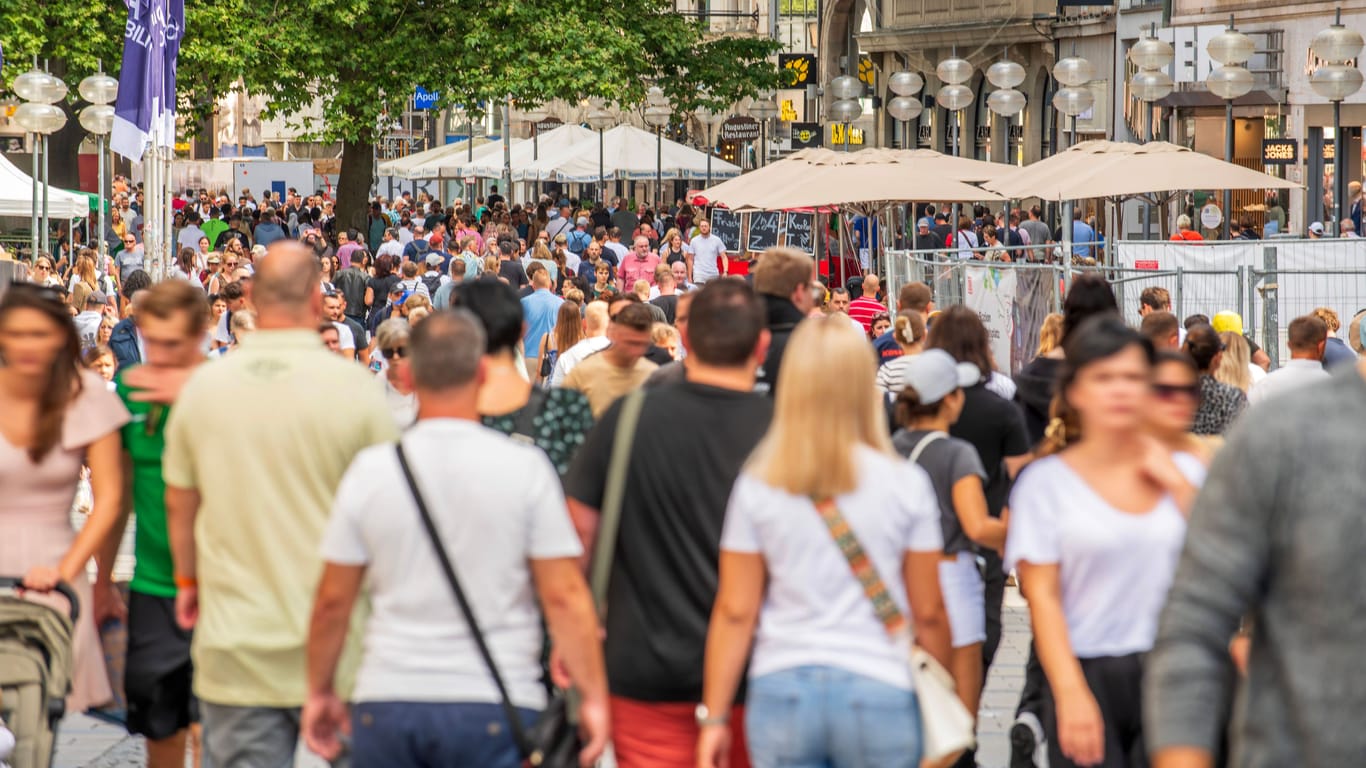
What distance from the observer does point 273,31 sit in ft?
119

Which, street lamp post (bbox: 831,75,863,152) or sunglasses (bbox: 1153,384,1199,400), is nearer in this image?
sunglasses (bbox: 1153,384,1199,400)

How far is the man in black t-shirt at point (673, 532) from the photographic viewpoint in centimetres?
521

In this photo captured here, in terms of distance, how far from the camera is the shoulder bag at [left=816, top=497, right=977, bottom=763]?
190 inches

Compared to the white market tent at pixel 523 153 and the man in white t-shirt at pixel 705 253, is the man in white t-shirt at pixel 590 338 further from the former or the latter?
the white market tent at pixel 523 153

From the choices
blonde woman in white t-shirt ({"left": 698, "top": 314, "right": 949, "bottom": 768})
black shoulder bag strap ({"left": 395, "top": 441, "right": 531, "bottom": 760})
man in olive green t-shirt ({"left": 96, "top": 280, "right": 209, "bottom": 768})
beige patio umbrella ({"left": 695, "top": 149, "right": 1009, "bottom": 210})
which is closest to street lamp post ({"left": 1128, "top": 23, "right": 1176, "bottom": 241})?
beige patio umbrella ({"left": 695, "top": 149, "right": 1009, "bottom": 210})

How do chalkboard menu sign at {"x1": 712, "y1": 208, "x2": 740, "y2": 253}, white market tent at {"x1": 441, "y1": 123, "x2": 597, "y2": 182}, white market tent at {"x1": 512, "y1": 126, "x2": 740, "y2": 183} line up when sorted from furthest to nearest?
white market tent at {"x1": 441, "y1": 123, "x2": 597, "y2": 182}
white market tent at {"x1": 512, "y1": 126, "x2": 740, "y2": 183}
chalkboard menu sign at {"x1": 712, "y1": 208, "x2": 740, "y2": 253}

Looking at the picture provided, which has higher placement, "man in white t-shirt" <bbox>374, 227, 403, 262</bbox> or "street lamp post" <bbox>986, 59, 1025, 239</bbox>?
"street lamp post" <bbox>986, 59, 1025, 239</bbox>

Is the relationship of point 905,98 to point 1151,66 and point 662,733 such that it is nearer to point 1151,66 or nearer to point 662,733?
point 1151,66

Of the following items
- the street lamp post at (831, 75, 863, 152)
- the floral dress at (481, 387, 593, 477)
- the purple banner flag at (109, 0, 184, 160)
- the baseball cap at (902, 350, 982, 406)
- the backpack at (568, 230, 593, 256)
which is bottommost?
the floral dress at (481, 387, 593, 477)

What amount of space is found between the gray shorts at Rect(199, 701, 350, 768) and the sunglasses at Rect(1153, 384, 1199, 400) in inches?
90.7

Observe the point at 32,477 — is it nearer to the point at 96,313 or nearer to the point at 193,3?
the point at 96,313

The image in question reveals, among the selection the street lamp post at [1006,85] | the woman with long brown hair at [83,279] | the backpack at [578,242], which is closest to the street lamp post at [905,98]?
the street lamp post at [1006,85]

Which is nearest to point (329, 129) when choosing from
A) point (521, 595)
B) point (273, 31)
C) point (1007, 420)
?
point (273, 31)

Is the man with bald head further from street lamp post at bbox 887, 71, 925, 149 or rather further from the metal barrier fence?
street lamp post at bbox 887, 71, 925, 149
